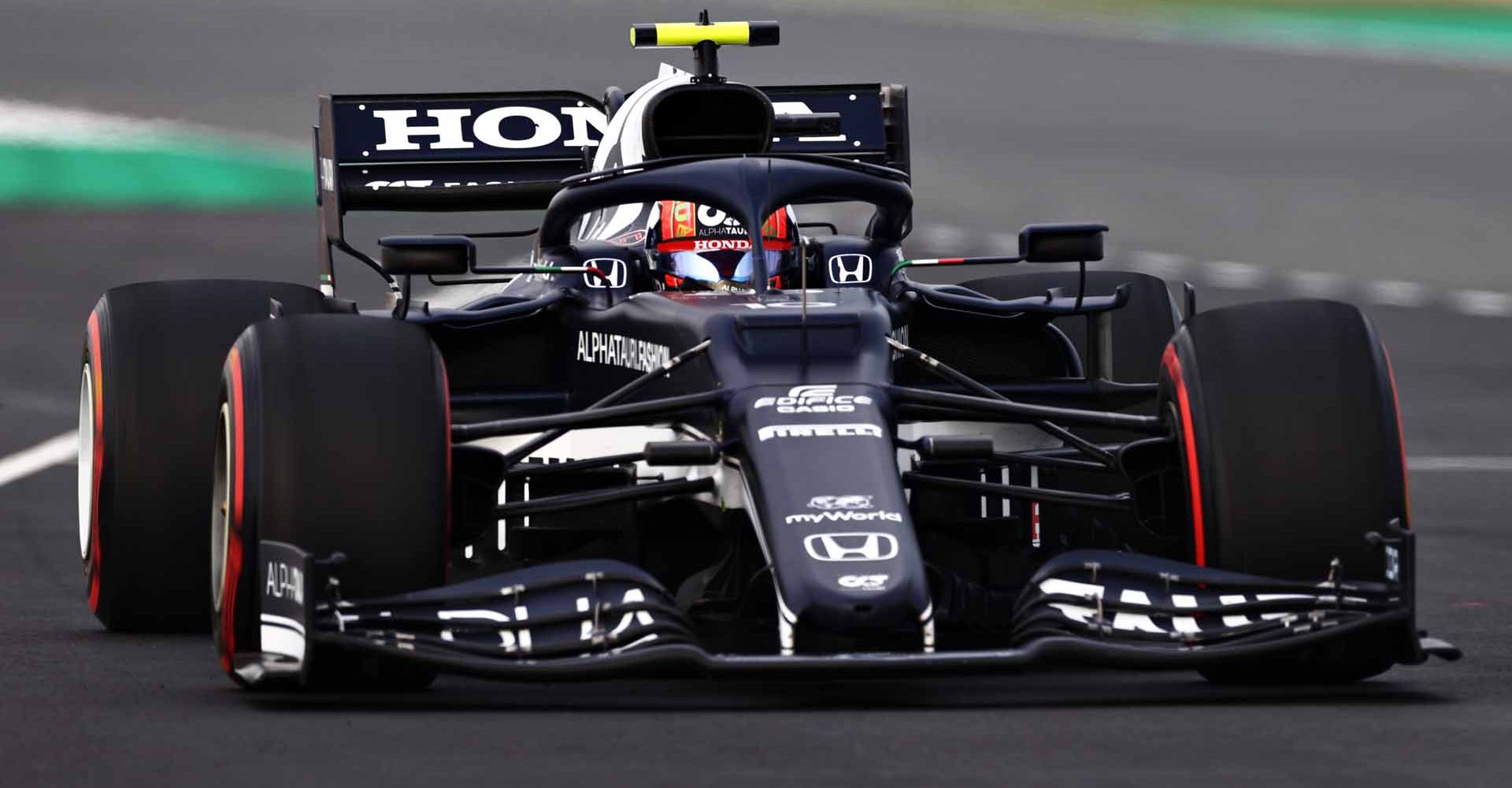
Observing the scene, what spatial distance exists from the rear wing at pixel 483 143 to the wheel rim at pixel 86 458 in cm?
168

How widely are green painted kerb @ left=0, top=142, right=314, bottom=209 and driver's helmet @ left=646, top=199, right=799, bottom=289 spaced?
20.8m

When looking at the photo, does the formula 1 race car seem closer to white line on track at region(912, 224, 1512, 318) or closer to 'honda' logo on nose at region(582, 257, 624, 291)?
'honda' logo on nose at region(582, 257, 624, 291)

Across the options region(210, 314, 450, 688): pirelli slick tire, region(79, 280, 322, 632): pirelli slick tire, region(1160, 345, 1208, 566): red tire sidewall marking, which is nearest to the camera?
region(210, 314, 450, 688): pirelli slick tire

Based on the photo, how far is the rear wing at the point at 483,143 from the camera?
13359mm

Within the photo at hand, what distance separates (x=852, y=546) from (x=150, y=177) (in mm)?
25074

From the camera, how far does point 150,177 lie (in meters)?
32.7

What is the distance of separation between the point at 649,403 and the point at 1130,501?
1.51m

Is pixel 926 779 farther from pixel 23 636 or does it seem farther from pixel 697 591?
pixel 23 636

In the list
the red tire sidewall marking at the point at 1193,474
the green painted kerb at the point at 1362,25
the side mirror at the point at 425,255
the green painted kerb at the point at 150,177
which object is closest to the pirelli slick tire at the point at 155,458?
the side mirror at the point at 425,255

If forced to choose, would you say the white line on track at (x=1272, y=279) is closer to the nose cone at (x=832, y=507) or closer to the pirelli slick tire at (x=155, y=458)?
the pirelli slick tire at (x=155, y=458)

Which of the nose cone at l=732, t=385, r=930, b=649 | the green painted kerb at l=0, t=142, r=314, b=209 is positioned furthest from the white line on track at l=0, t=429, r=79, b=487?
the green painted kerb at l=0, t=142, r=314, b=209

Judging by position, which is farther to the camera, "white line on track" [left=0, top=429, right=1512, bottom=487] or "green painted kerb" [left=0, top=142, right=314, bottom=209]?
"green painted kerb" [left=0, top=142, right=314, bottom=209]

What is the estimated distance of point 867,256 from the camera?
37.9ft

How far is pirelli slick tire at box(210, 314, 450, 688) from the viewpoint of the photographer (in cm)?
877
